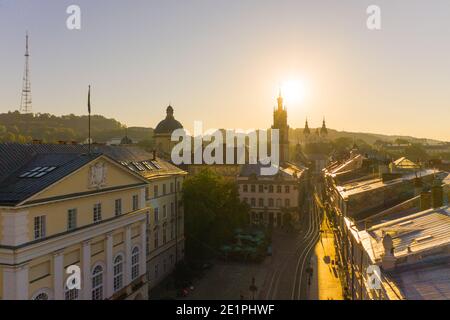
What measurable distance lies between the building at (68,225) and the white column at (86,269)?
0.07 metres

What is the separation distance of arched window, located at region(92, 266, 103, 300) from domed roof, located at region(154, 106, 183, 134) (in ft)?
227

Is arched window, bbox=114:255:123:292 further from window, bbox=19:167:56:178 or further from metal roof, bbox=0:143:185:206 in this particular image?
window, bbox=19:167:56:178

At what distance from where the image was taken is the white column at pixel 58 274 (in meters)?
27.3

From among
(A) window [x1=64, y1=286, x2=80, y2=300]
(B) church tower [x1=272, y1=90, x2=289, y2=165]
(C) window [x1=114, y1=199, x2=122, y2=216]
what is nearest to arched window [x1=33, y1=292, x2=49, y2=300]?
(A) window [x1=64, y1=286, x2=80, y2=300]

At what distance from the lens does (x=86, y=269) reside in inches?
1198

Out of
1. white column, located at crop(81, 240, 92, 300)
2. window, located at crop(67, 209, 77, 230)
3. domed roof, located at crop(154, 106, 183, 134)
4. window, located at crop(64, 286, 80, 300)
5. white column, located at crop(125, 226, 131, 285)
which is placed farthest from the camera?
domed roof, located at crop(154, 106, 183, 134)

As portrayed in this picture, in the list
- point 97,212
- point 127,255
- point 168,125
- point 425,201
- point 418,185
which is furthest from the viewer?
point 168,125

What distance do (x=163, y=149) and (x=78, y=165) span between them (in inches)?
2778

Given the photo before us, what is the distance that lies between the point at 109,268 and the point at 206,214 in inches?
1000

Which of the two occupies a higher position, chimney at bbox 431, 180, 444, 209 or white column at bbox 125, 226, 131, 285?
chimney at bbox 431, 180, 444, 209

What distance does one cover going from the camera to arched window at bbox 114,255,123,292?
3484cm

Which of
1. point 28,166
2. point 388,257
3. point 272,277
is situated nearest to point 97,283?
point 28,166

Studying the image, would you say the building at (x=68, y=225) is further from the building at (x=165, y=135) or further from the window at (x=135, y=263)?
the building at (x=165, y=135)

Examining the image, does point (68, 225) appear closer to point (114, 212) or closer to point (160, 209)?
point (114, 212)
